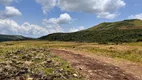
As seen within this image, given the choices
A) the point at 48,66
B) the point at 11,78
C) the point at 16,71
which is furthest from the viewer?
the point at 48,66

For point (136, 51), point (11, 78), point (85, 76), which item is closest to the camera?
point (11, 78)

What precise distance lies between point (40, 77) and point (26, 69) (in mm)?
2247

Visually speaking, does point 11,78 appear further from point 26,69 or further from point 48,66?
point 48,66

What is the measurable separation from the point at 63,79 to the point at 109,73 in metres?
6.07

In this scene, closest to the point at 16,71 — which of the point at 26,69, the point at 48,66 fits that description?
the point at 26,69

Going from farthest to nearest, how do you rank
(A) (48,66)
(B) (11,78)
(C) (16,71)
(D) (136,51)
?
(D) (136,51)
(A) (48,66)
(C) (16,71)
(B) (11,78)

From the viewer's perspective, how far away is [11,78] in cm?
1504

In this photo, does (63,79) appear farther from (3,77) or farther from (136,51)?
(136,51)

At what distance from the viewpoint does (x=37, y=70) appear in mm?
17219

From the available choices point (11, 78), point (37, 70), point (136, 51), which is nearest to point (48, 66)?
point (37, 70)

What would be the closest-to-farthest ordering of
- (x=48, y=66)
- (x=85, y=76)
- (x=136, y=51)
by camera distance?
(x=85, y=76) → (x=48, y=66) → (x=136, y=51)

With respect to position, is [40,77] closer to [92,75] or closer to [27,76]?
[27,76]

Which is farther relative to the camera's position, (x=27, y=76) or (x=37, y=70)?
(x=37, y=70)

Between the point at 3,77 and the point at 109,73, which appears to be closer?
the point at 3,77
